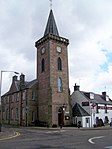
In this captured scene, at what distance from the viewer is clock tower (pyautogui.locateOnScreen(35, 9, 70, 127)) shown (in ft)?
147

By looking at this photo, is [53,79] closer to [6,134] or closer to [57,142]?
[6,134]

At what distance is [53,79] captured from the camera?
151ft

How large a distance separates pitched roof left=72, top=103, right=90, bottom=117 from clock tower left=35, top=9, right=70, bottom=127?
9.22 feet

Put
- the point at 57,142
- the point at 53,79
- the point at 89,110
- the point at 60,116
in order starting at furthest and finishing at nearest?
the point at 89,110 → the point at 53,79 → the point at 60,116 → the point at 57,142

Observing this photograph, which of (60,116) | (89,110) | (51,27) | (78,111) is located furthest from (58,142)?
(51,27)

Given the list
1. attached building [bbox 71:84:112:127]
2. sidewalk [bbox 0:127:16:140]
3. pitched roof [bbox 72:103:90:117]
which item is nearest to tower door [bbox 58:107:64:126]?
attached building [bbox 71:84:112:127]

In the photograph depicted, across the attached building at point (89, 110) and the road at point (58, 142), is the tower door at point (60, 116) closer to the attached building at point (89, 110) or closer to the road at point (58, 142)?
the attached building at point (89, 110)

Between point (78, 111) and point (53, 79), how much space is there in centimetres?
884

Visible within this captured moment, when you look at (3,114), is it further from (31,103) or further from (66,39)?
(66,39)

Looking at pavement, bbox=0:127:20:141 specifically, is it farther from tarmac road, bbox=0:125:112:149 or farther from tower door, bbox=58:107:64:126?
tower door, bbox=58:107:64:126

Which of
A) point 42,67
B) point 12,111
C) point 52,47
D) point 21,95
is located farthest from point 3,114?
point 52,47

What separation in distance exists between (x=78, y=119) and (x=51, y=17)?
76.0 feet

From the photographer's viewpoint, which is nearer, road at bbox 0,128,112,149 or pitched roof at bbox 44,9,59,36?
road at bbox 0,128,112,149

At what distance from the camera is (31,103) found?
48906 mm
